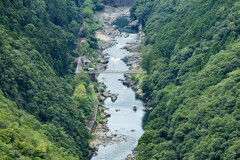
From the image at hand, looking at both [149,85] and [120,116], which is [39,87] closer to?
[120,116]

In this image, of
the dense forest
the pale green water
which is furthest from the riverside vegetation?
the pale green water

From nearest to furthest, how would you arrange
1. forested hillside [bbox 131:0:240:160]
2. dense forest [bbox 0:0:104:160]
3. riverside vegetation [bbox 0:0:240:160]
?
dense forest [bbox 0:0:104:160]
riverside vegetation [bbox 0:0:240:160]
forested hillside [bbox 131:0:240:160]

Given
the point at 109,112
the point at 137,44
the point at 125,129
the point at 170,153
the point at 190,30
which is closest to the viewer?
the point at 170,153

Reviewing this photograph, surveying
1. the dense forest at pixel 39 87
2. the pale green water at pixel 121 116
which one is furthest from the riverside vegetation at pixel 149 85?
the pale green water at pixel 121 116

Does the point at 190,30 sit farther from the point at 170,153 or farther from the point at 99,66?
the point at 170,153

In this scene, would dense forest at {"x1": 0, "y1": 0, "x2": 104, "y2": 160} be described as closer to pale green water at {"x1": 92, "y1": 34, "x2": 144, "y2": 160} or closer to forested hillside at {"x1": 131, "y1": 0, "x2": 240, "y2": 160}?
pale green water at {"x1": 92, "y1": 34, "x2": 144, "y2": 160}

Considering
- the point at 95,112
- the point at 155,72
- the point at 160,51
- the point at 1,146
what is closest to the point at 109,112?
the point at 95,112
